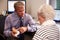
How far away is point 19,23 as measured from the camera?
2713 millimetres

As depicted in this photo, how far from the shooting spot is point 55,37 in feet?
6.53

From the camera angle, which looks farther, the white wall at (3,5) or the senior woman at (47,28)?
the white wall at (3,5)

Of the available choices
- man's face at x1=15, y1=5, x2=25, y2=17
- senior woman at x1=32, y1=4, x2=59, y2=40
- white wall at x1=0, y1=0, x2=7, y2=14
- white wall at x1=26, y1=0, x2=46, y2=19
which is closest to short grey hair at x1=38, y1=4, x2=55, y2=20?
senior woman at x1=32, y1=4, x2=59, y2=40

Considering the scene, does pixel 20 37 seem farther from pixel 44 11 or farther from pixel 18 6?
pixel 44 11

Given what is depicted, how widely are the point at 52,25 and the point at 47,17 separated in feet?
0.41

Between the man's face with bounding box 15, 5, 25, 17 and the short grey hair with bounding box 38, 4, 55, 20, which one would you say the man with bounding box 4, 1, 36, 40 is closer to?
the man's face with bounding box 15, 5, 25, 17

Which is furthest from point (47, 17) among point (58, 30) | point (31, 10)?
point (31, 10)

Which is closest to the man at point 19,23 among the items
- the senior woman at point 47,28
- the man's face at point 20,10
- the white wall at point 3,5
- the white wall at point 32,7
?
the man's face at point 20,10

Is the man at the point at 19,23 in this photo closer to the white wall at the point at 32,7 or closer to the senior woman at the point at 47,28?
the senior woman at the point at 47,28

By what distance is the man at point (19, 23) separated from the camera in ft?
8.40

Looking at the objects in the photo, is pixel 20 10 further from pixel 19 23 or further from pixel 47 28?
pixel 47 28

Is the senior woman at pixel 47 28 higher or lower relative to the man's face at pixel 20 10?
lower

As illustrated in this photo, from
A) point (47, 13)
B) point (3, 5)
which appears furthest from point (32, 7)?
point (47, 13)

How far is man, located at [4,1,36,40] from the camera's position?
2560 mm
